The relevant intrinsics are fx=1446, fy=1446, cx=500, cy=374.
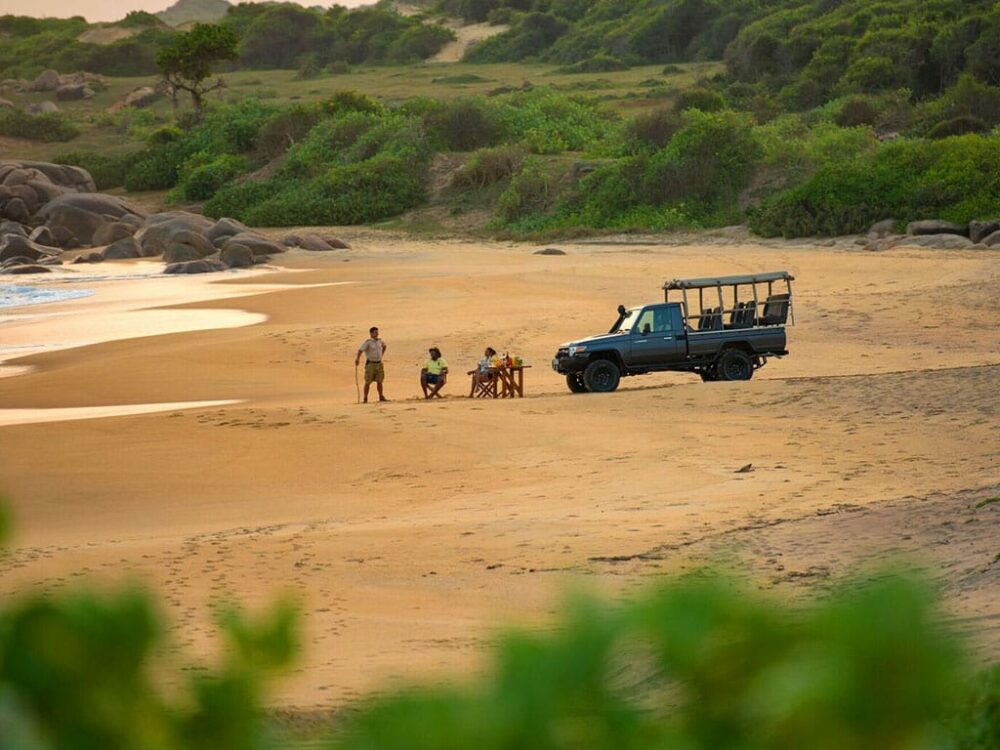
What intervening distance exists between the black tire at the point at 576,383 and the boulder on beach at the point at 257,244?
25683 millimetres

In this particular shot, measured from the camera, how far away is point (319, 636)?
8023mm

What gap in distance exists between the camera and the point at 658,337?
2116 centimetres

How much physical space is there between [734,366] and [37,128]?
212 feet

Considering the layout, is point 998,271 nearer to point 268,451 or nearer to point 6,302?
point 268,451

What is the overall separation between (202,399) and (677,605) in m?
22.0

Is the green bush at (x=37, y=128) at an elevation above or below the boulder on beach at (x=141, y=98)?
below

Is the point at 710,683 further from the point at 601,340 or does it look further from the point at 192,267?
the point at 192,267

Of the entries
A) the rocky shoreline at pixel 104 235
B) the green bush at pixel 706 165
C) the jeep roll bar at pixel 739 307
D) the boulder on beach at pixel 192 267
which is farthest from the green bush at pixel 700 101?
the jeep roll bar at pixel 739 307

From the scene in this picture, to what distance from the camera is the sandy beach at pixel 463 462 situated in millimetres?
8695

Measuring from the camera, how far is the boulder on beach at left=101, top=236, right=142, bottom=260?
155 ft

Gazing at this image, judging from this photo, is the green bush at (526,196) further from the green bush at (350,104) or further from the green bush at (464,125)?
the green bush at (350,104)

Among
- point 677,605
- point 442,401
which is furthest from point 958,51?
point 677,605

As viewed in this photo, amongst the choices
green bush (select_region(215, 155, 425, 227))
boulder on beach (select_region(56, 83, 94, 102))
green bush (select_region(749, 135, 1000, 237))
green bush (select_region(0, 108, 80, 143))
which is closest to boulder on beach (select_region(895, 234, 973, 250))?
green bush (select_region(749, 135, 1000, 237))

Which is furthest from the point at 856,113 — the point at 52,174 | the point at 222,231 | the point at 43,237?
the point at 52,174
